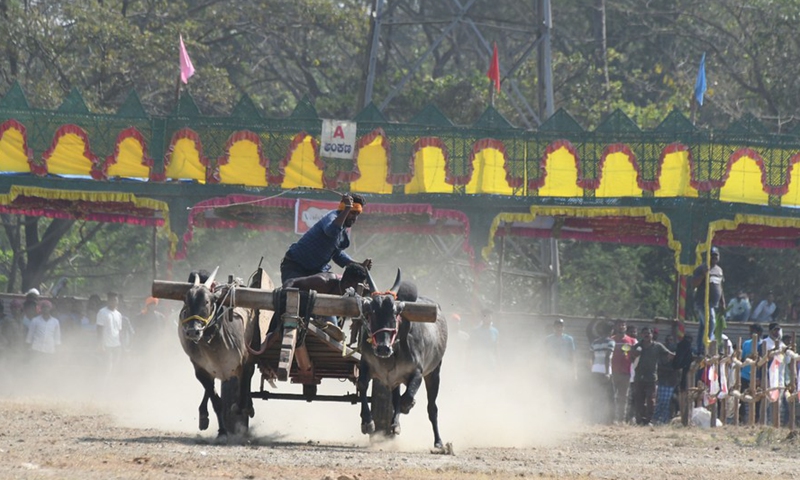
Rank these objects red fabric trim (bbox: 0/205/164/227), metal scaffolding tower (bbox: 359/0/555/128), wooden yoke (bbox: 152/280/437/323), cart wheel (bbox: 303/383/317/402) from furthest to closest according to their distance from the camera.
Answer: metal scaffolding tower (bbox: 359/0/555/128), red fabric trim (bbox: 0/205/164/227), cart wheel (bbox: 303/383/317/402), wooden yoke (bbox: 152/280/437/323)

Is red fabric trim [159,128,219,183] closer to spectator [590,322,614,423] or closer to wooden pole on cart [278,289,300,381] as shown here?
spectator [590,322,614,423]

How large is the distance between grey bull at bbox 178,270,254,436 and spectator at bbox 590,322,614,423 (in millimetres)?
9722

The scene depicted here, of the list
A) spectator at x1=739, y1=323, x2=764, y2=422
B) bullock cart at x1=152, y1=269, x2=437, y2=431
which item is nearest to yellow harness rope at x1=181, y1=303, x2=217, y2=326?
bullock cart at x1=152, y1=269, x2=437, y2=431

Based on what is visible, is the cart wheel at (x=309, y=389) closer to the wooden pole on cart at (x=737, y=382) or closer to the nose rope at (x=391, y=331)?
the nose rope at (x=391, y=331)

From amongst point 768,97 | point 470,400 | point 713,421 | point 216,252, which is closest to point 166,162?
point 470,400

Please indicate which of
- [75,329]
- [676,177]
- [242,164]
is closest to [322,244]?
[242,164]

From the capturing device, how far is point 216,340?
1342 cm

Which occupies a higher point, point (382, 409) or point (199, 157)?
point (199, 157)

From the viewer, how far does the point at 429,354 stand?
14.1 meters

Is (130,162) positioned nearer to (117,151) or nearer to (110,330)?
(117,151)

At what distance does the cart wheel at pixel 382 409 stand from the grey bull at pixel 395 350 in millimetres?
66

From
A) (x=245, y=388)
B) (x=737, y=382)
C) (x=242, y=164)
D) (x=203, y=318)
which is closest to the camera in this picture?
(x=203, y=318)

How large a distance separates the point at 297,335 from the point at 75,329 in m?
12.6

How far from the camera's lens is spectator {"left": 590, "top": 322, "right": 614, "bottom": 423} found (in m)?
22.6
